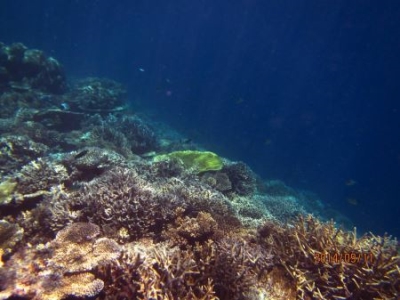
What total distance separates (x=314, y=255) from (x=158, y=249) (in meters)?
2.28

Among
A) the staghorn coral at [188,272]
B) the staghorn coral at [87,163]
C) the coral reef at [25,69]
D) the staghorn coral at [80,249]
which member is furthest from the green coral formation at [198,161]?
the coral reef at [25,69]

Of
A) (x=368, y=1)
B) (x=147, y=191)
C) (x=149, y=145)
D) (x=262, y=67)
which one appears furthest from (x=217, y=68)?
(x=147, y=191)

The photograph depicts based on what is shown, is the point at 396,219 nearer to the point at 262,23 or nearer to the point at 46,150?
the point at 46,150

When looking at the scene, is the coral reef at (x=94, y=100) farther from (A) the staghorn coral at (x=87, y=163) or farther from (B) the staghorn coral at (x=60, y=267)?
(B) the staghorn coral at (x=60, y=267)

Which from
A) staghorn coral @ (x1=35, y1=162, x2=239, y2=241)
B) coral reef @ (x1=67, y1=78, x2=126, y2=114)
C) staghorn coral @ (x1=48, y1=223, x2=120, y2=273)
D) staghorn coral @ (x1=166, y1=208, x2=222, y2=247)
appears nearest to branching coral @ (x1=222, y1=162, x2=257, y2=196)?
staghorn coral @ (x1=35, y1=162, x2=239, y2=241)

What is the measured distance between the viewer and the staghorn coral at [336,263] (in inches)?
147

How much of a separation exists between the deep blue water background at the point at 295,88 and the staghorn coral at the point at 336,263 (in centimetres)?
1521

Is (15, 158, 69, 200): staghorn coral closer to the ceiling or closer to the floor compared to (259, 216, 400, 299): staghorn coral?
closer to the floor

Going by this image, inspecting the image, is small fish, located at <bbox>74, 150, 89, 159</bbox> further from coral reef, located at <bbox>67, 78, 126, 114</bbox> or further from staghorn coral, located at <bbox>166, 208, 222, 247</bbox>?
coral reef, located at <bbox>67, 78, 126, 114</bbox>

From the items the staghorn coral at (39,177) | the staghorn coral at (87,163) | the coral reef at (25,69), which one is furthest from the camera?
the coral reef at (25,69)

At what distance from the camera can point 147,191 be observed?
5.36 m
